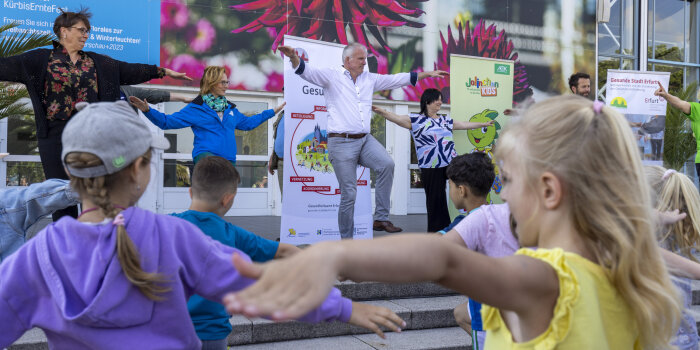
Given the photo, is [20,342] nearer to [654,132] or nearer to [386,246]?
[386,246]

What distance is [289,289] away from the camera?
0.74m

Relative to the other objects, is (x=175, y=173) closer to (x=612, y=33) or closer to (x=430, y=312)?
(x=430, y=312)

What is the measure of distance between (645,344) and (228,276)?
98 centimetres

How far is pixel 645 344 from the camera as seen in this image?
1231 millimetres

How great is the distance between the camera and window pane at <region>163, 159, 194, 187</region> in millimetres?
8968

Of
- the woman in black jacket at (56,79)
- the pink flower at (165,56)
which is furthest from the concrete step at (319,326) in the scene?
the pink flower at (165,56)

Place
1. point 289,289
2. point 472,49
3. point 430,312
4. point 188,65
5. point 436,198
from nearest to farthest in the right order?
1. point 289,289
2. point 430,312
3. point 436,198
4. point 188,65
5. point 472,49

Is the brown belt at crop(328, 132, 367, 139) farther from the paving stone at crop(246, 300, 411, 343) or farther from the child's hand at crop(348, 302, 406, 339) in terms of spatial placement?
the child's hand at crop(348, 302, 406, 339)

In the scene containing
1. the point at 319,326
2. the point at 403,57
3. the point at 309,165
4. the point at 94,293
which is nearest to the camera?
the point at 94,293

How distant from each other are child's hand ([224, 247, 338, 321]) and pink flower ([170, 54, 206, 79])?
322 inches

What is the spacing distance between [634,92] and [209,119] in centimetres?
569

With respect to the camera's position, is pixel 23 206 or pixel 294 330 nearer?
pixel 23 206

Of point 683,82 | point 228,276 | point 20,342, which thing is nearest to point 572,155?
point 228,276

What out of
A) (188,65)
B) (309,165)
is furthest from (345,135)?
(188,65)
